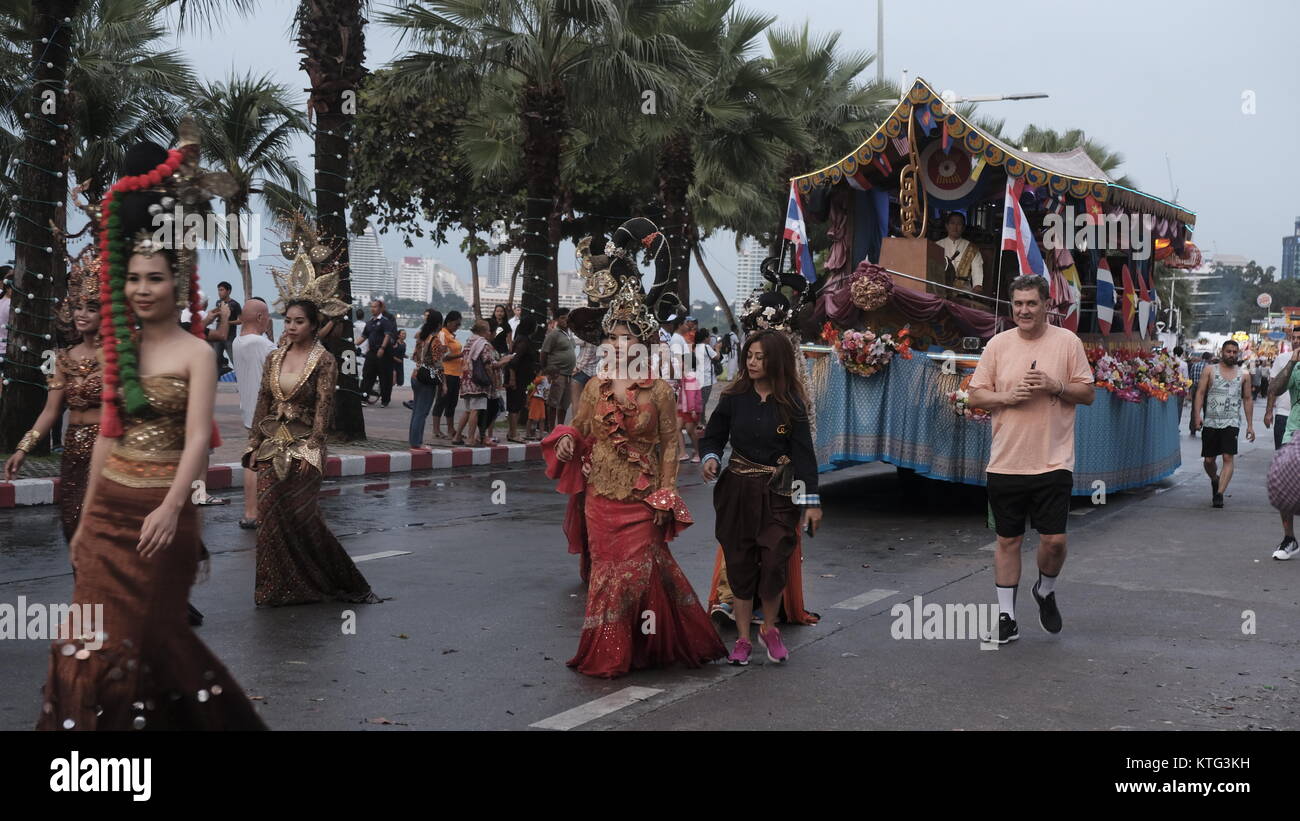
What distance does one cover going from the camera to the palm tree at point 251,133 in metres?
34.3

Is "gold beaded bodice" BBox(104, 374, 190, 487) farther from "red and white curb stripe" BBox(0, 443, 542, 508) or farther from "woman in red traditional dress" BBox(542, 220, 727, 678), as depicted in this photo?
"red and white curb stripe" BBox(0, 443, 542, 508)

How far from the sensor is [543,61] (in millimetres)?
19688

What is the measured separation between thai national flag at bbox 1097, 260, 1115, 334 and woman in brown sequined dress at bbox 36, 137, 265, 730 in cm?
1183

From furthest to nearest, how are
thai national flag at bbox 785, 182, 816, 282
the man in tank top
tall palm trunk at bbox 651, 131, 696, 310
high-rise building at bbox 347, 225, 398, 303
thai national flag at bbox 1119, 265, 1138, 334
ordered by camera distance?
1. tall palm trunk at bbox 651, 131, 696, 310
2. high-rise building at bbox 347, 225, 398, 303
3. thai national flag at bbox 1119, 265, 1138, 334
4. the man in tank top
5. thai national flag at bbox 785, 182, 816, 282

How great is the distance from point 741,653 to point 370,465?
945 centimetres

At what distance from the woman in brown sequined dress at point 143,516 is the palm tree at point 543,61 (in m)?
15.3

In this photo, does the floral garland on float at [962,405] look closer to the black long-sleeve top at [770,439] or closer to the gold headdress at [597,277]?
the black long-sleeve top at [770,439]

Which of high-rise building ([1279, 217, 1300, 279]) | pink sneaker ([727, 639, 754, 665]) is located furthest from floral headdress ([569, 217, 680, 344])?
high-rise building ([1279, 217, 1300, 279])

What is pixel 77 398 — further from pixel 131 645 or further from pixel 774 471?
pixel 774 471

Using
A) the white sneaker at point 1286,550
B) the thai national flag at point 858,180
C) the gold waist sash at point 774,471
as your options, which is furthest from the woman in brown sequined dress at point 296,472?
the thai national flag at point 858,180

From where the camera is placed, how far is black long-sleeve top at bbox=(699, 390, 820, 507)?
690 cm
